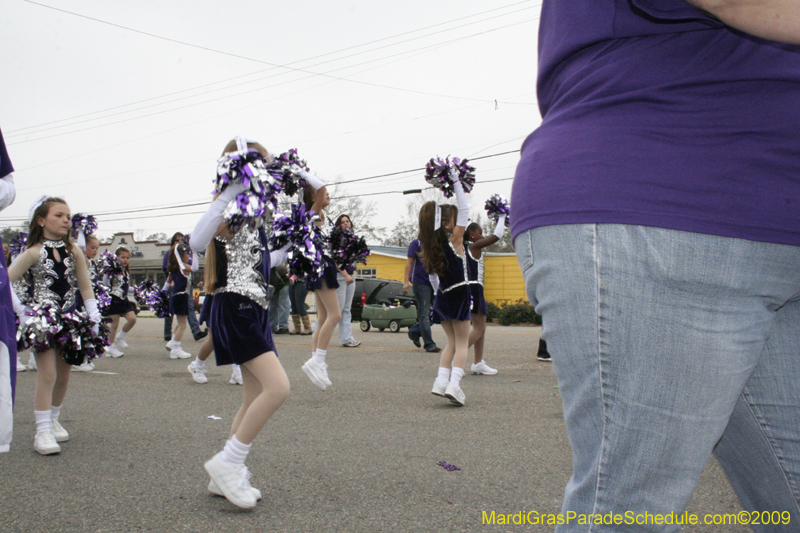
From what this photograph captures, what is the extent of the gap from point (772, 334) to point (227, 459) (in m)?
2.76

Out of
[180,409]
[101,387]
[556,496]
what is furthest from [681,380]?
[101,387]

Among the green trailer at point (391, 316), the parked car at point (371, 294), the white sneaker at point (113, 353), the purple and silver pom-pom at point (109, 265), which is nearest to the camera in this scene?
the white sneaker at point (113, 353)

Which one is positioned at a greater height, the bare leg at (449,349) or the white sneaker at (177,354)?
the bare leg at (449,349)

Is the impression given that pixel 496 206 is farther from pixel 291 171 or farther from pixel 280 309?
pixel 280 309

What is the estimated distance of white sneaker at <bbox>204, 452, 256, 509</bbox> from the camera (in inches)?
126

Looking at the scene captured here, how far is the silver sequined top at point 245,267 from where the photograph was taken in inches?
146

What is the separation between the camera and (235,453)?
10.8ft

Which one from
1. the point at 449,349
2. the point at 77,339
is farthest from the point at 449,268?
the point at 77,339

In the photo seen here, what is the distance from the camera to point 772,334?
1.25 m

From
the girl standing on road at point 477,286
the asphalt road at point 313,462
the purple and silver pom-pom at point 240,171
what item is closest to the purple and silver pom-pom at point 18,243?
the asphalt road at point 313,462

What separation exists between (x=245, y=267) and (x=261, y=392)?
0.75 metres

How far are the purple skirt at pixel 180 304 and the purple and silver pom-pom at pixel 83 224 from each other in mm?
1672

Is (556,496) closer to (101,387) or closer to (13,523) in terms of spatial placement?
(13,523)

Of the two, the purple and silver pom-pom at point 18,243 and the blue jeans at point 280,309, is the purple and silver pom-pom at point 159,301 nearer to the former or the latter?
the blue jeans at point 280,309
